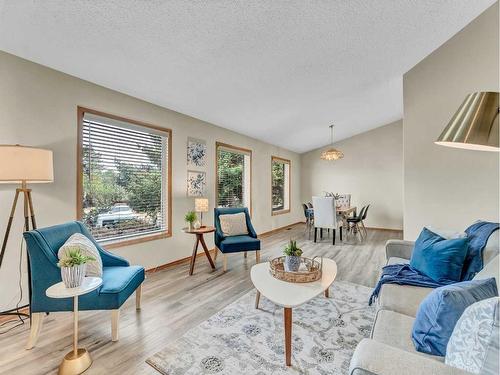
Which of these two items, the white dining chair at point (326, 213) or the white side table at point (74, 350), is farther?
the white dining chair at point (326, 213)

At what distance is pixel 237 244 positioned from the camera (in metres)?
3.59

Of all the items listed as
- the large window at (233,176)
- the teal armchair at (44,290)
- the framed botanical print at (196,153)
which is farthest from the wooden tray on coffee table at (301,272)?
the large window at (233,176)

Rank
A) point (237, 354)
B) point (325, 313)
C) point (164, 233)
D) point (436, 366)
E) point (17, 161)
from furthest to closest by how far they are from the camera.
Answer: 1. point (164, 233)
2. point (325, 313)
3. point (17, 161)
4. point (237, 354)
5. point (436, 366)

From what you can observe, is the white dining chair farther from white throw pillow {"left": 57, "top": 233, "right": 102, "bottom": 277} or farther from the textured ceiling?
white throw pillow {"left": 57, "top": 233, "right": 102, "bottom": 277}

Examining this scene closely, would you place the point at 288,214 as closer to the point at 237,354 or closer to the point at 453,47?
the point at 453,47

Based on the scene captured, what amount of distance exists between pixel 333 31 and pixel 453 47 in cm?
172

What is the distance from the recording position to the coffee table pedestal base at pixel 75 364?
1601mm

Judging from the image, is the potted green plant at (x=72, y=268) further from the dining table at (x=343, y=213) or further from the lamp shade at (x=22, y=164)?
the dining table at (x=343, y=213)

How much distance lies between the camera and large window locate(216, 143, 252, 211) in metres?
5.00

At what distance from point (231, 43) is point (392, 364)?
105 inches

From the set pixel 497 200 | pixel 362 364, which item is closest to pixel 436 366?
pixel 362 364

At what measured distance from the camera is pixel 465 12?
2.55 metres

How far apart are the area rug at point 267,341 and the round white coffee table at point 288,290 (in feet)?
0.61

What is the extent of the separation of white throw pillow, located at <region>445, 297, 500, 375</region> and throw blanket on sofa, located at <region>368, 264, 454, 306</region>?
1134 millimetres
